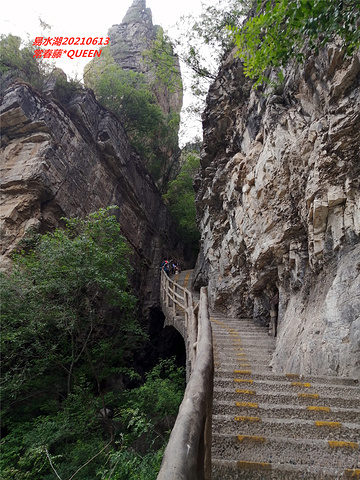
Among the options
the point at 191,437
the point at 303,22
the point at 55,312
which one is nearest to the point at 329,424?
the point at 191,437

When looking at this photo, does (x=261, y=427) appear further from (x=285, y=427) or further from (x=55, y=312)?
(x=55, y=312)

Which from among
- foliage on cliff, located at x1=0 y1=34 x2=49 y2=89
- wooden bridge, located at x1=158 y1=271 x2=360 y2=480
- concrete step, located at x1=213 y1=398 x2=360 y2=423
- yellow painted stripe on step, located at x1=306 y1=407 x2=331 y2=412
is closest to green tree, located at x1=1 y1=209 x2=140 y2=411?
wooden bridge, located at x1=158 y1=271 x2=360 y2=480

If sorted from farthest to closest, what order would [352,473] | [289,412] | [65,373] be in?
[65,373] < [289,412] < [352,473]

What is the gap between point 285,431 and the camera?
2.31 meters

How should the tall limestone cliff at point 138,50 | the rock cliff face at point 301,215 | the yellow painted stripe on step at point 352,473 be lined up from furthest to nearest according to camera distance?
the tall limestone cliff at point 138,50, the rock cliff face at point 301,215, the yellow painted stripe on step at point 352,473

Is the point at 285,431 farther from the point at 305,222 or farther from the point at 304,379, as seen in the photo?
the point at 305,222

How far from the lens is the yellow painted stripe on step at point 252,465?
1.88m

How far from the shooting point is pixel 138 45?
2519 centimetres

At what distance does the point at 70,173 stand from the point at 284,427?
35.5ft

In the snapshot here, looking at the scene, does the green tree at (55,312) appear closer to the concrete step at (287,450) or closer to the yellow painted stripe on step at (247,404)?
the yellow painted stripe on step at (247,404)

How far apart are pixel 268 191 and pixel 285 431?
16.3 ft

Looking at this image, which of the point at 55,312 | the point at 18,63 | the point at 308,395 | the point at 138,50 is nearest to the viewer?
the point at 308,395

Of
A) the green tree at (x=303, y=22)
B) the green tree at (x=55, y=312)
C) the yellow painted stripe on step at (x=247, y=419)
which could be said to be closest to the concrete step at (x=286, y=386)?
the yellow painted stripe on step at (x=247, y=419)

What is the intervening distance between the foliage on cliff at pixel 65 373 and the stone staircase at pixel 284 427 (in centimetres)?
246
